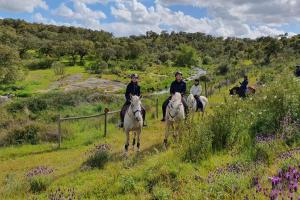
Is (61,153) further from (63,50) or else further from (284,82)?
(63,50)

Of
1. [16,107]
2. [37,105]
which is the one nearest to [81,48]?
[37,105]

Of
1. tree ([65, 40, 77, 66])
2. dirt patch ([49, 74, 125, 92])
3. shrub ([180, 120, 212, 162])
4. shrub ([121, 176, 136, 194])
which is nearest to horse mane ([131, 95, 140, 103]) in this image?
shrub ([180, 120, 212, 162])

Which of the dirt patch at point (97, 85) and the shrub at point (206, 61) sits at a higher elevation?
the shrub at point (206, 61)

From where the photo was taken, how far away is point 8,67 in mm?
58344

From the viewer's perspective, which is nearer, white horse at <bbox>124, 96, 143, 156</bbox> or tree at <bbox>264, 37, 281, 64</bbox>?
white horse at <bbox>124, 96, 143, 156</bbox>

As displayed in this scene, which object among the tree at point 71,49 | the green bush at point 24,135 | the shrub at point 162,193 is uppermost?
Result: the tree at point 71,49

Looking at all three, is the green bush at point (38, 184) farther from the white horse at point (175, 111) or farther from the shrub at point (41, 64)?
the shrub at point (41, 64)

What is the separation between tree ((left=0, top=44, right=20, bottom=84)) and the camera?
57.1 metres

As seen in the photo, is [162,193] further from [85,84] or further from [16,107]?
[85,84]

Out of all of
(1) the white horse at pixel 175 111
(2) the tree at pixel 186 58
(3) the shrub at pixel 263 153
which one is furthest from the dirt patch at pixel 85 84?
(3) the shrub at pixel 263 153

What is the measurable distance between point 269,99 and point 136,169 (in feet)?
15.1

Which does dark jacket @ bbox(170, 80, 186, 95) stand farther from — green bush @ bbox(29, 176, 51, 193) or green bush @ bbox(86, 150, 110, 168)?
green bush @ bbox(29, 176, 51, 193)

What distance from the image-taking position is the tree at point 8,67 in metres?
57.1

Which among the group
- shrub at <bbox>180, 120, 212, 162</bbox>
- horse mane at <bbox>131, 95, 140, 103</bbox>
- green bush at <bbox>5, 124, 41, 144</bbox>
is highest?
horse mane at <bbox>131, 95, 140, 103</bbox>
